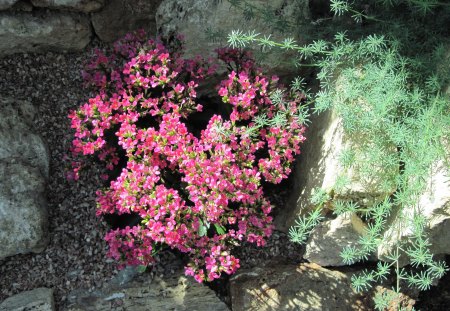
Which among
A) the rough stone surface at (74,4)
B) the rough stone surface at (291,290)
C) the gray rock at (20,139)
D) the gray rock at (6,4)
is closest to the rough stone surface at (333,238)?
the rough stone surface at (291,290)

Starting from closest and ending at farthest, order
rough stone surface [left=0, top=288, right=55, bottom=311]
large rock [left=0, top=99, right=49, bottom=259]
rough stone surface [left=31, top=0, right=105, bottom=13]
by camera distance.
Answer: rough stone surface [left=0, top=288, right=55, bottom=311]
large rock [left=0, top=99, right=49, bottom=259]
rough stone surface [left=31, top=0, right=105, bottom=13]

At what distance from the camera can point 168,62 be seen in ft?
10.8

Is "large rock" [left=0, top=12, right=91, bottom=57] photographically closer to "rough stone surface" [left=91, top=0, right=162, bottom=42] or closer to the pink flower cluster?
"rough stone surface" [left=91, top=0, right=162, bottom=42]

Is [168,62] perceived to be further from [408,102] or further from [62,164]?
[408,102]

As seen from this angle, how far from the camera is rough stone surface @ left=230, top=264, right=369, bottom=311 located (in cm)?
346

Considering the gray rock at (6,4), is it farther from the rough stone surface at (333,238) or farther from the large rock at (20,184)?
the rough stone surface at (333,238)

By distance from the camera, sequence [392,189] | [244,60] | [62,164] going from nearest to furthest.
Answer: [392,189] → [244,60] → [62,164]

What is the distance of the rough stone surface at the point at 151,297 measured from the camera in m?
3.40

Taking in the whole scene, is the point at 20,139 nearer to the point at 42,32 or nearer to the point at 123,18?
the point at 42,32

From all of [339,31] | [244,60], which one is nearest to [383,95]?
[339,31]

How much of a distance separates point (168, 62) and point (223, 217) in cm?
100


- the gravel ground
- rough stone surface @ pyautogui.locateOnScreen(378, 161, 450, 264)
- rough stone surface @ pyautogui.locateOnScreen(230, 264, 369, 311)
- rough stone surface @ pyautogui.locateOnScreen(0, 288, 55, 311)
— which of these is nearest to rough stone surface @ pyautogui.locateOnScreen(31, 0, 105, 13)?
the gravel ground

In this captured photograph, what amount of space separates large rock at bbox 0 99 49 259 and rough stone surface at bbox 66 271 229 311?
1.61 feet

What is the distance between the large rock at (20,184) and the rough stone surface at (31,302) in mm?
279
